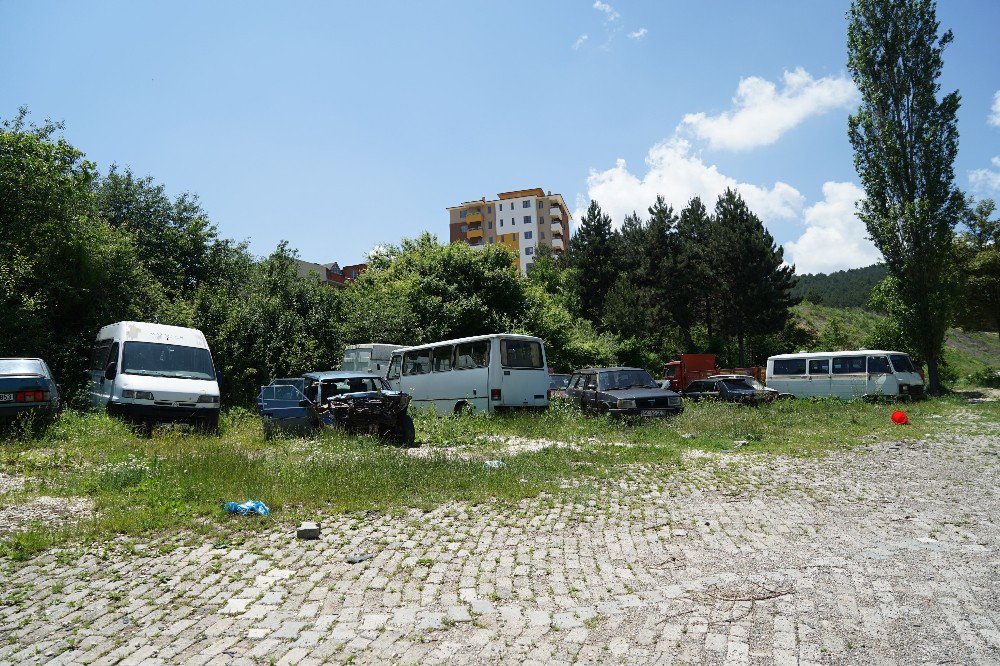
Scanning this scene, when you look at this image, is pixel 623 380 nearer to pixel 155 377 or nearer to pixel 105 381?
pixel 155 377

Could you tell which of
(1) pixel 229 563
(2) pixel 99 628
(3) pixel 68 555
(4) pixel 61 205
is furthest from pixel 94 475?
(4) pixel 61 205

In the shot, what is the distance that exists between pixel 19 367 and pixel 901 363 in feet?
88.5

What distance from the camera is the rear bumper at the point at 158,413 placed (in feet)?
41.8

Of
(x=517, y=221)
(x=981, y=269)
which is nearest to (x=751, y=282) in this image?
(x=981, y=269)

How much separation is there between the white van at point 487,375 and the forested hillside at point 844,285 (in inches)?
2554

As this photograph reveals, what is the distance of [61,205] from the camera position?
1772 cm

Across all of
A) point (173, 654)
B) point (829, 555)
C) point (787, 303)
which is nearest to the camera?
point (173, 654)

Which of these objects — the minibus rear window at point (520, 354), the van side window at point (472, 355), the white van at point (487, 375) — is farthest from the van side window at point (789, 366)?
the van side window at point (472, 355)

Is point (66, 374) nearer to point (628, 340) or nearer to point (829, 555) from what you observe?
point (829, 555)

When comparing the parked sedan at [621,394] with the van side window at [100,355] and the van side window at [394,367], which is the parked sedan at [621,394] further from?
the van side window at [100,355]

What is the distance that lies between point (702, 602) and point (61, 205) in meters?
20.4

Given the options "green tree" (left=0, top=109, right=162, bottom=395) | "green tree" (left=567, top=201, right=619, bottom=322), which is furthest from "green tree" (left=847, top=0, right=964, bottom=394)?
"green tree" (left=0, top=109, right=162, bottom=395)

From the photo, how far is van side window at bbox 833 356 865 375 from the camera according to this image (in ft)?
76.2

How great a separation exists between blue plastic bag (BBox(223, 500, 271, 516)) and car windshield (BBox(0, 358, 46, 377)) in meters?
7.77
